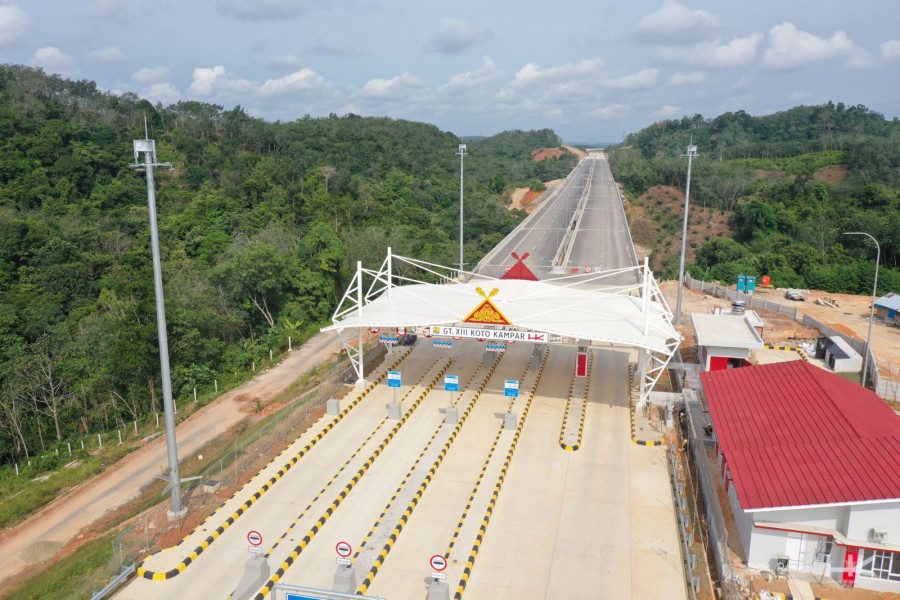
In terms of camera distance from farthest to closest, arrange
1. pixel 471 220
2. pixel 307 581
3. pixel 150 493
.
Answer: pixel 471 220 < pixel 150 493 < pixel 307 581

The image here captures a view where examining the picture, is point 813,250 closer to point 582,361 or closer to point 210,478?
point 582,361

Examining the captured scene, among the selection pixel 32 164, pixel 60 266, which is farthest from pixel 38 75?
pixel 60 266

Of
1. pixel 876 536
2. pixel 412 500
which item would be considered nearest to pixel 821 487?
pixel 876 536

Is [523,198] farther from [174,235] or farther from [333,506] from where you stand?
[333,506]

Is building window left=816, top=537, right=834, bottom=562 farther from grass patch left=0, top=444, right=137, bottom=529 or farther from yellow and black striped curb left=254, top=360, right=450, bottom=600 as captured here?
grass patch left=0, top=444, right=137, bottom=529

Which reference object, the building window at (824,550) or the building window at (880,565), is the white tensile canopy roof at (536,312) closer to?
the building window at (824,550)

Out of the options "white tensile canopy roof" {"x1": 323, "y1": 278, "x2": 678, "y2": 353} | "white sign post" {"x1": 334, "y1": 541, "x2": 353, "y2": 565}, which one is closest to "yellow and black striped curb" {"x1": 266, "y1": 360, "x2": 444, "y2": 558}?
"white sign post" {"x1": 334, "y1": 541, "x2": 353, "y2": 565}
